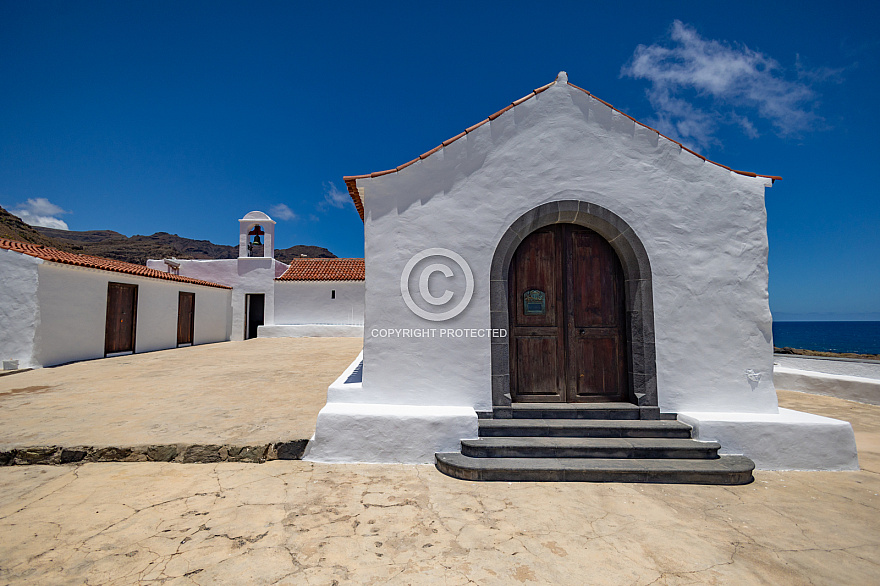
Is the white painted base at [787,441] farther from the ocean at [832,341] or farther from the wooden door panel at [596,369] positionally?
the ocean at [832,341]

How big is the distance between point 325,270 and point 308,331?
12.6 ft

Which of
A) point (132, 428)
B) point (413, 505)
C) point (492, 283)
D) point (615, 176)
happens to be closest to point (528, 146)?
point (615, 176)

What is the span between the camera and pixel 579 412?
4316 mm

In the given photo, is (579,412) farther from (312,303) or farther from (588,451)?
(312,303)

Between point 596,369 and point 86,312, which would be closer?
point 596,369

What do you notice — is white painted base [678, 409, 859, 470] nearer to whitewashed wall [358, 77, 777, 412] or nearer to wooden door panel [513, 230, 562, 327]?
whitewashed wall [358, 77, 777, 412]

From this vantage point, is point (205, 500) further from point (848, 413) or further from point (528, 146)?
point (848, 413)

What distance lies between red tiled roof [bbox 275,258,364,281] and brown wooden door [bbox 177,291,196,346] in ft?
15.3

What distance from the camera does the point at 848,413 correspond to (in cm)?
607

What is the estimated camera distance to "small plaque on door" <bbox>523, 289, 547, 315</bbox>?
15.4ft

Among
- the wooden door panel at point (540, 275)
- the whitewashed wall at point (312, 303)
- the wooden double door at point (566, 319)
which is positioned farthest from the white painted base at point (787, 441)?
the whitewashed wall at point (312, 303)

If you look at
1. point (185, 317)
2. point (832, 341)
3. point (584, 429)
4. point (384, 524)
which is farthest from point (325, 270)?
point (832, 341)

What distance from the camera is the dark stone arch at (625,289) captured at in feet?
14.3

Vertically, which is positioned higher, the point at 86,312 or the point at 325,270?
the point at 325,270
